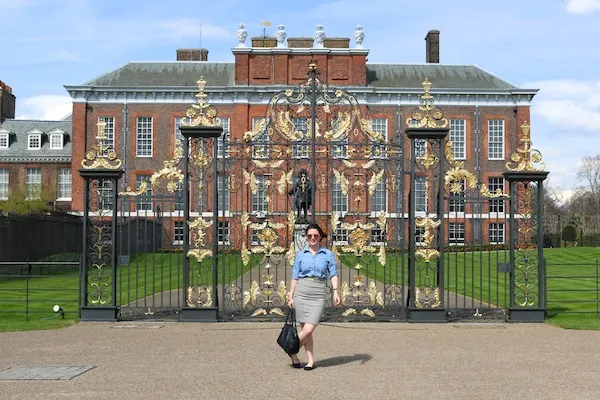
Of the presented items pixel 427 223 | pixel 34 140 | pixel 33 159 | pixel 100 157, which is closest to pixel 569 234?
pixel 33 159

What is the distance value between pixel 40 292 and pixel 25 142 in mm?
36019

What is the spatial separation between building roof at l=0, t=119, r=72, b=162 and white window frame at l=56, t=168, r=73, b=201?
823 millimetres

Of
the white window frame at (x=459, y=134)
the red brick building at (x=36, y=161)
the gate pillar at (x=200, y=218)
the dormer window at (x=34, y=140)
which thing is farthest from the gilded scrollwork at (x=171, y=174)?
the dormer window at (x=34, y=140)

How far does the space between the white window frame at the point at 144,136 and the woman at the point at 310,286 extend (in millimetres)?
35895

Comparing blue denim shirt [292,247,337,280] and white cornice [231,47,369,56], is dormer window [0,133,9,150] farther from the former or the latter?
blue denim shirt [292,247,337,280]

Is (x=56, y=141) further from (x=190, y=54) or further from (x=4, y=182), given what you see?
(x=190, y=54)

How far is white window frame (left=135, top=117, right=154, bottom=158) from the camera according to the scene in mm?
42375

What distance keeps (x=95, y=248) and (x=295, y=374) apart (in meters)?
6.72

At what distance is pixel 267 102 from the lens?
41.6 meters

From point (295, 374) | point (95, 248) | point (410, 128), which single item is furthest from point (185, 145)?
point (295, 374)

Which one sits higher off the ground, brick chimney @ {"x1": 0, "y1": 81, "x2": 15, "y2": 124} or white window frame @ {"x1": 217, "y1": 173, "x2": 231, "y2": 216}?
brick chimney @ {"x1": 0, "y1": 81, "x2": 15, "y2": 124}

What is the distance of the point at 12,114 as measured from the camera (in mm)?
54156

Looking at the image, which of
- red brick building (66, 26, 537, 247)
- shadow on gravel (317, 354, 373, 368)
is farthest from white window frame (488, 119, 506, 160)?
shadow on gravel (317, 354, 373, 368)

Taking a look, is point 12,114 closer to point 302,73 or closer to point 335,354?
point 302,73
